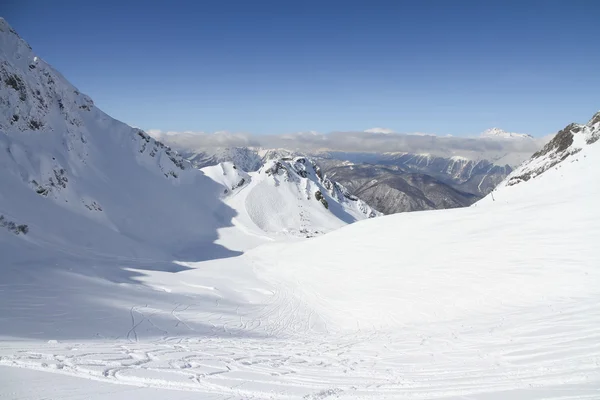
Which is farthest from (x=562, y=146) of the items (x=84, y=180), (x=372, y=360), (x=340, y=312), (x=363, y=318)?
(x=84, y=180)

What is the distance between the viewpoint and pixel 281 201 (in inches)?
4001

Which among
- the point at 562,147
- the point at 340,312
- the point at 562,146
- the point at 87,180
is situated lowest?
the point at 340,312

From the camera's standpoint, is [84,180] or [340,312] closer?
[340,312]

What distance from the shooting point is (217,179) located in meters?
104

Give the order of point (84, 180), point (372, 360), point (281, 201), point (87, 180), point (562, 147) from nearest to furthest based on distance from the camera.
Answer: point (372, 360), point (562, 147), point (84, 180), point (87, 180), point (281, 201)

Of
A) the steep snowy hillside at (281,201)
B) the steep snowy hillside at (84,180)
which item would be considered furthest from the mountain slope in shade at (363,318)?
the steep snowy hillside at (281,201)

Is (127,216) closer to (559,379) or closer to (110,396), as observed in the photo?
(110,396)

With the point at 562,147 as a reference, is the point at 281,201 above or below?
below

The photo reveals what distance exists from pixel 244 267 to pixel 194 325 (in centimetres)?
1917

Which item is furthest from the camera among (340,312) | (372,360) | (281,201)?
(281,201)

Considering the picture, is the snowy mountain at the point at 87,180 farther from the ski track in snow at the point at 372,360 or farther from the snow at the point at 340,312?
the ski track in snow at the point at 372,360

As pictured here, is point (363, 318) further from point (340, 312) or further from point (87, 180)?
point (87, 180)

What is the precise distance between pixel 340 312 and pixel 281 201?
82.1 m

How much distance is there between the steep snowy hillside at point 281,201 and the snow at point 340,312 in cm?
4680
